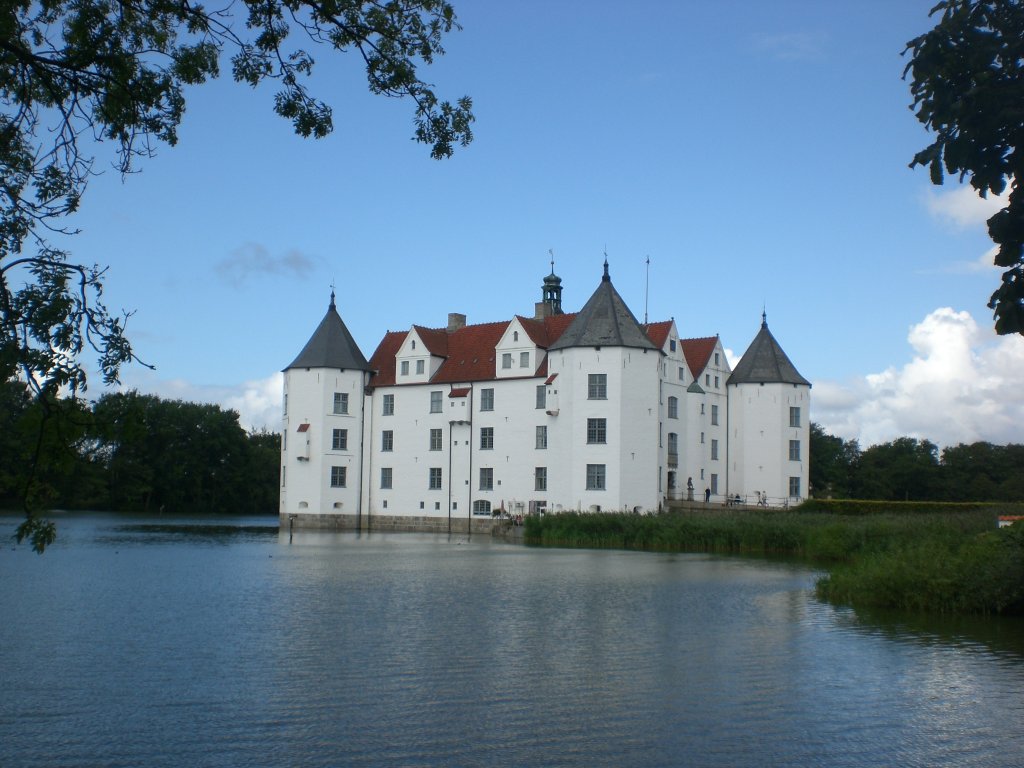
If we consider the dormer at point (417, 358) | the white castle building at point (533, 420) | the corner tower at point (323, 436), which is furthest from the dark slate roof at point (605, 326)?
the corner tower at point (323, 436)

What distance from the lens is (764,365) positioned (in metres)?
56.3

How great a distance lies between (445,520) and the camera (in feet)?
176

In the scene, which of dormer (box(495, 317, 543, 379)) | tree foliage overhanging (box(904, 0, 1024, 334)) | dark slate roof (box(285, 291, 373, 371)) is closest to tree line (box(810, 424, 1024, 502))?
dormer (box(495, 317, 543, 379))

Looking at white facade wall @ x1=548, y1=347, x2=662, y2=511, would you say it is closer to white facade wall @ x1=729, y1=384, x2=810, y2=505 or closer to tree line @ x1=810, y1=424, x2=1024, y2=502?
white facade wall @ x1=729, y1=384, x2=810, y2=505

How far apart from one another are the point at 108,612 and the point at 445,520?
36390mm

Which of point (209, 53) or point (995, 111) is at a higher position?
point (209, 53)

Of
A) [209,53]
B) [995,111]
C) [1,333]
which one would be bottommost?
[1,333]

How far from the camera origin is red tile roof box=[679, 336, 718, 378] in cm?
5556

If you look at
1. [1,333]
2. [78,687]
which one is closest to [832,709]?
[78,687]

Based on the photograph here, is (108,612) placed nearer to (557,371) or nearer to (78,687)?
(78,687)

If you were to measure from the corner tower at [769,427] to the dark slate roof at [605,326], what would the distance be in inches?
370

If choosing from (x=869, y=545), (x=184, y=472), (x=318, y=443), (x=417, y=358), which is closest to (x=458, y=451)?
(x=417, y=358)

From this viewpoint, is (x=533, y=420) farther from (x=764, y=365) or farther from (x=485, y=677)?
(x=485, y=677)

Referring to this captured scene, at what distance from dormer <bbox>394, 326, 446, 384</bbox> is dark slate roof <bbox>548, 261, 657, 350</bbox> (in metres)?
8.00
